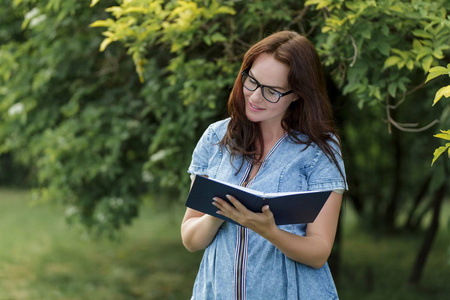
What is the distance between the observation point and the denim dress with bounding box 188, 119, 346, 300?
6.34 ft

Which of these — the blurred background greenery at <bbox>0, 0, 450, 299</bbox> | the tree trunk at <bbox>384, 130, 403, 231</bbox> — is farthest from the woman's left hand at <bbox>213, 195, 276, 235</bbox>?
the tree trunk at <bbox>384, 130, 403, 231</bbox>

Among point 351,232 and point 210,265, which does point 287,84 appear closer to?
point 210,265

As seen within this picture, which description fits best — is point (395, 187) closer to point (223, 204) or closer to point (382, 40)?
point (382, 40)

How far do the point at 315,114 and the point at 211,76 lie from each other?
5.67 feet

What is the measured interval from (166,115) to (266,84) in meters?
2.21

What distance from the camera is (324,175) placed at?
1929 millimetres

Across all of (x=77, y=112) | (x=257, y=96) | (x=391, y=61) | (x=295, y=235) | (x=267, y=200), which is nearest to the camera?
(x=267, y=200)

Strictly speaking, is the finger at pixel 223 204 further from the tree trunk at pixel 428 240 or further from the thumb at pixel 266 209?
the tree trunk at pixel 428 240

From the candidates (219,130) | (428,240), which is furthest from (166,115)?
(428,240)

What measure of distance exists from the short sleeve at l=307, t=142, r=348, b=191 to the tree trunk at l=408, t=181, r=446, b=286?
361 cm

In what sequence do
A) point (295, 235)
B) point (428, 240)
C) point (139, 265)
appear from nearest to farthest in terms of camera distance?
point (295, 235) → point (428, 240) → point (139, 265)

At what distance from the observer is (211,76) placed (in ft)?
12.0

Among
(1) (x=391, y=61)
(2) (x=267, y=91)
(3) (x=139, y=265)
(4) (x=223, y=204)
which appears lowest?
(3) (x=139, y=265)

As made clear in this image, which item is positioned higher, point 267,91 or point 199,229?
point 267,91
